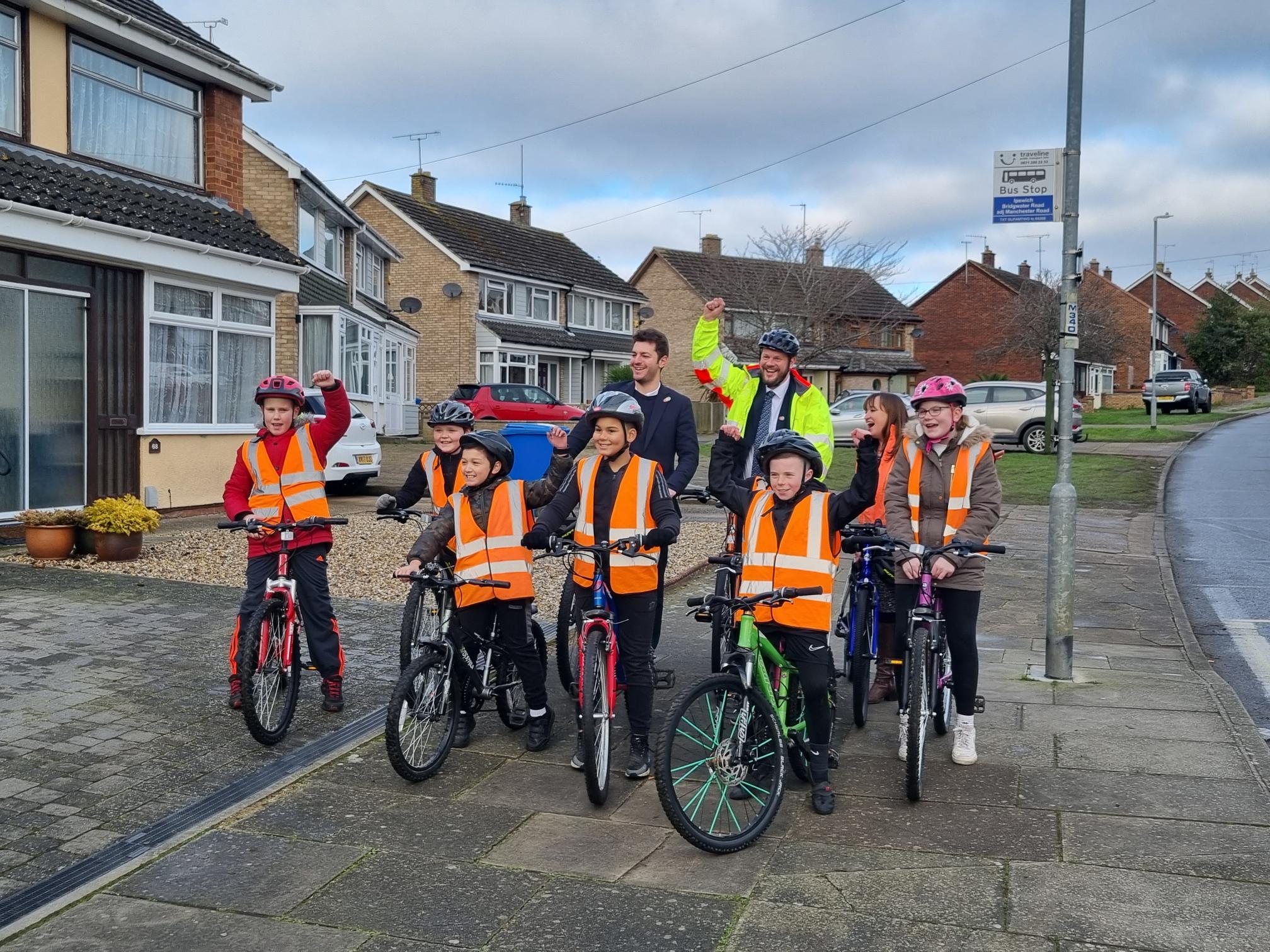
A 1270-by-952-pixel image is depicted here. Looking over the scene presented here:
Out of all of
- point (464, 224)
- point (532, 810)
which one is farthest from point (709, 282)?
point (532, 810)

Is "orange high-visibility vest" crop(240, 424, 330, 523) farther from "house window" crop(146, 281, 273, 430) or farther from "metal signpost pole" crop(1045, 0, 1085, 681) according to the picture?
"house window" crop(146, 281, 273, 430)

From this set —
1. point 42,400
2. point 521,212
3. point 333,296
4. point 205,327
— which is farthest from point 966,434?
point 521,212

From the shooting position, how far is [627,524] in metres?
5.48

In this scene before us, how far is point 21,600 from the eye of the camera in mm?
9039

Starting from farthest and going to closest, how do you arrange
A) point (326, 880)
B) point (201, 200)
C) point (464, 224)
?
point (464, 224), point (201, 200), point (326, 880)

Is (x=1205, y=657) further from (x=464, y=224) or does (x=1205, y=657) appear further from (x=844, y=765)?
(x=464, y=224)

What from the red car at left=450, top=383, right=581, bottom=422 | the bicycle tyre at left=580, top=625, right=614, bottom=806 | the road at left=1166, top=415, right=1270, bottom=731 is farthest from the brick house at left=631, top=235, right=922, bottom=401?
the bicycle tyre at left=580, top=625, right=614, bottom=806

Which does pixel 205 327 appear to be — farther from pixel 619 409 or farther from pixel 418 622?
pixel 619 409

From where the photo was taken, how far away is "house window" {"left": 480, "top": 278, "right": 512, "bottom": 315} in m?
43.2

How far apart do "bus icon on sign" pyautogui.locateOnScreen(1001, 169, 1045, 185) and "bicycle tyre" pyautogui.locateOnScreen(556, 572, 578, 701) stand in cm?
366

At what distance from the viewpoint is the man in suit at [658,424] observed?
642cm

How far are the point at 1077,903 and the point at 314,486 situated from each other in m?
4.08

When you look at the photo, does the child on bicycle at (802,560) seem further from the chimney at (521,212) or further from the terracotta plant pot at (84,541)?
the chimney at (521,212)

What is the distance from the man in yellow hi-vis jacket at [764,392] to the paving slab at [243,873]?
3.00 m
